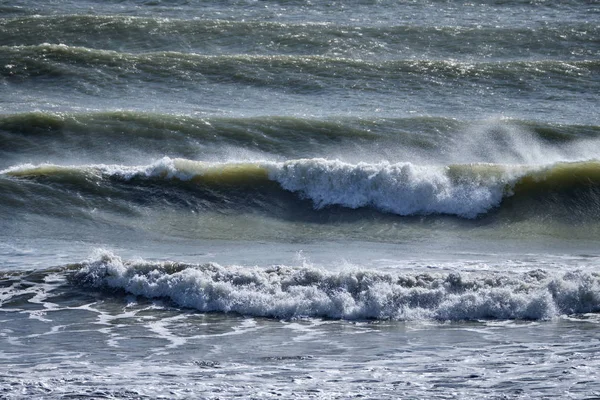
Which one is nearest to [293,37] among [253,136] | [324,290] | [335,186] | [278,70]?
[278,70]

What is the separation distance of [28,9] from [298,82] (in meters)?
8.31

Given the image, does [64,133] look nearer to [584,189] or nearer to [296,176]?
[296,176]

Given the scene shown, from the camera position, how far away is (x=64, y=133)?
A: 15.9 metres

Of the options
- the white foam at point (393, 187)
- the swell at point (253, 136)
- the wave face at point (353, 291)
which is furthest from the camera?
the swell at point (253, 136)

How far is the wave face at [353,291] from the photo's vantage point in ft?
31.3

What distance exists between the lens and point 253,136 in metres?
15.9

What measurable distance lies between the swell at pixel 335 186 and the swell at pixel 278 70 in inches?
194

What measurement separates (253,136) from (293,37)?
643 centimetres

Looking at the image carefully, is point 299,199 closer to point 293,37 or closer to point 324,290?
point 324,290

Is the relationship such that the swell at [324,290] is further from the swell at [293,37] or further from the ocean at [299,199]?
the swell at [293,37]

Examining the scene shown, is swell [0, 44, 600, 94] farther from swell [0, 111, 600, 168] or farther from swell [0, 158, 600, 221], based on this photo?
swell [0, 158, 600, 221]

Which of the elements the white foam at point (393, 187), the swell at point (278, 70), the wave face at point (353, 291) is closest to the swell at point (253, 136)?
the white foam at point (393, 187)

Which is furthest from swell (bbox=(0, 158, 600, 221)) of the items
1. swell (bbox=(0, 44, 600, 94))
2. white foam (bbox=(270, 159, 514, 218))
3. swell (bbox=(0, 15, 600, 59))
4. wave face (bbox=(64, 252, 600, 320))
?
swell (bbox=(0, 15, 600, 59))

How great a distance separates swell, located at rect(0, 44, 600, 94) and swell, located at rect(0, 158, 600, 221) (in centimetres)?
493
